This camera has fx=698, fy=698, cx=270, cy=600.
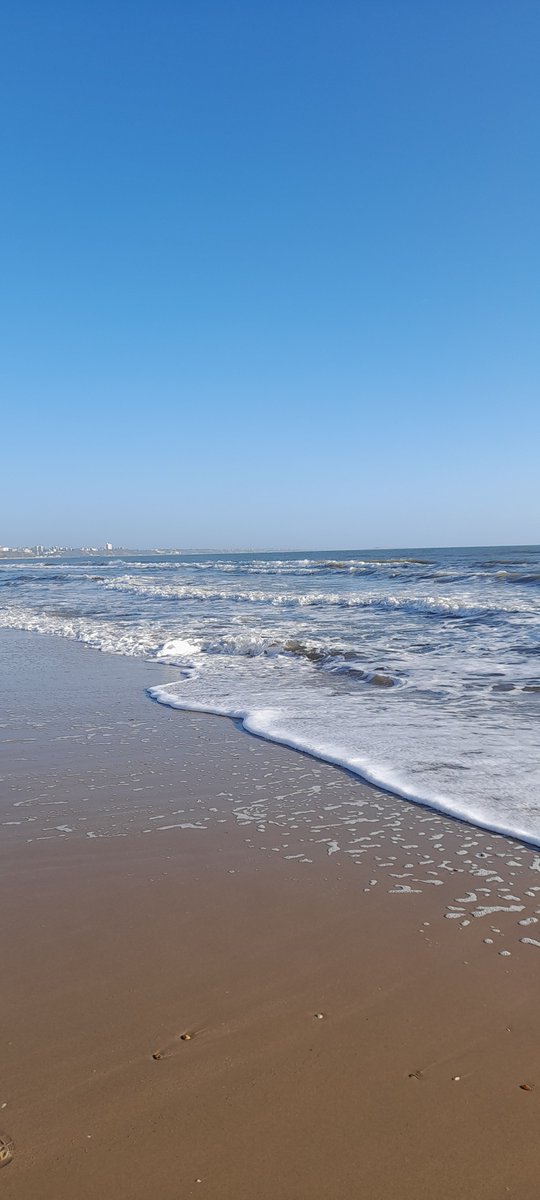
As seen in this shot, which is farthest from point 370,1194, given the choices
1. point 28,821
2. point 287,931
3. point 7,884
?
point 28,821

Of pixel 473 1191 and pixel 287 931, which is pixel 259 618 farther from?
pixel 473 1191

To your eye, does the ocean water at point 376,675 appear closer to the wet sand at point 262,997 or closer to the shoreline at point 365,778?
the shoreline at point 365,778

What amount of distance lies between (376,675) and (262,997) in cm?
584

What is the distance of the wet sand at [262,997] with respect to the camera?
154 cm

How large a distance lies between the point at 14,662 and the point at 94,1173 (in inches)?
322

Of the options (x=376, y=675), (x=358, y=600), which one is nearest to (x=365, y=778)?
(x=376, y=675)

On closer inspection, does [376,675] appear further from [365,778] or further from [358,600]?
[358,600]

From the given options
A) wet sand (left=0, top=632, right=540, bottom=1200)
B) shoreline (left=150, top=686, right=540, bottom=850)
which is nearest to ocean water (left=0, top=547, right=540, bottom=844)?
shoreline (left=150, top=686, right=540, bottom=850)

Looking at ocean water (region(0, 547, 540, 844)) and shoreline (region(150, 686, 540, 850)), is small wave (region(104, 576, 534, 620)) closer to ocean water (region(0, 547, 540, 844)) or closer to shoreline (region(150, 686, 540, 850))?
ocean water (region(0, 547, 540, 844))

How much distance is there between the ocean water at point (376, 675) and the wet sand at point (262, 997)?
57 centimetres

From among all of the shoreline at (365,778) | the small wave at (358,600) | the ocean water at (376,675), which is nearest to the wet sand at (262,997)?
the shoreline at (365,778)

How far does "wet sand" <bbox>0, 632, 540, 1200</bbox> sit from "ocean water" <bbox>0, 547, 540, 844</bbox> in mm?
573

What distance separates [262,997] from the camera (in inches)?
83.0

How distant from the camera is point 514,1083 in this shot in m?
1.74
